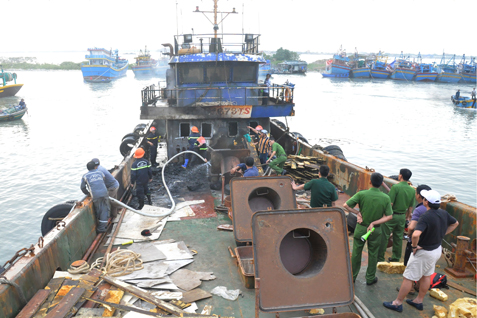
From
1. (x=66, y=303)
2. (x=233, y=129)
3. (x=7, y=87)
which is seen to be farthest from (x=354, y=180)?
(x=7, y=87)

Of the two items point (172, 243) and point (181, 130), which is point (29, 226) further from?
point (172, 243)

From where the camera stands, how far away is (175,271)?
5.57 meters

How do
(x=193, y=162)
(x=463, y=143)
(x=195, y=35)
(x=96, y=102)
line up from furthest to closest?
1. (x=96, y=102)
2. (x=463, y=143)
3. (x=195, y=35)
4. (x=193, y=162)

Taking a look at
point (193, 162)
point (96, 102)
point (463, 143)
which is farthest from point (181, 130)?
point (96, 102)

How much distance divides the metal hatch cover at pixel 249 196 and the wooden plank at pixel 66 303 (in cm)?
247

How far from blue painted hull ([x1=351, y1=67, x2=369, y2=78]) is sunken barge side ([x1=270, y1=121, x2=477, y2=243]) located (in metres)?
68.3

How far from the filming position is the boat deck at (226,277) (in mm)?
4711

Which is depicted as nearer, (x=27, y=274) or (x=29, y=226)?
(x=27, y=274)

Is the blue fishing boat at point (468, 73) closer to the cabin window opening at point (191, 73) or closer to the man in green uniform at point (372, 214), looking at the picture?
the cabin window opening at point (191, 73)

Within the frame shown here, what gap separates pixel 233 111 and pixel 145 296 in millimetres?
7482

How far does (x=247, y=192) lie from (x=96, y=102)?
43.0m

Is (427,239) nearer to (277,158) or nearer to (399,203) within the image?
(399,203)

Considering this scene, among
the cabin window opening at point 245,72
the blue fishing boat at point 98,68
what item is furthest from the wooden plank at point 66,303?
the blue fishing boat at point 98,68

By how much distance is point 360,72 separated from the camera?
7750 cm
